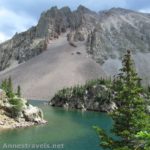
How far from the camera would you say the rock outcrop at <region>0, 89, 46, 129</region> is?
392ft

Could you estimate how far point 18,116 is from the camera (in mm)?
126500

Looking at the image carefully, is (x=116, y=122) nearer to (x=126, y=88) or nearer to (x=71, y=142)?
(x=126, y=88)

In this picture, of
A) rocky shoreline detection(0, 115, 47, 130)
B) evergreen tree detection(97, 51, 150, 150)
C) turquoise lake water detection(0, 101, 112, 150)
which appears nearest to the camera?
evergreen tree detection(97, 51, 150, 150)

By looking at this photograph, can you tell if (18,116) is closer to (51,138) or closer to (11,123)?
(11,123)

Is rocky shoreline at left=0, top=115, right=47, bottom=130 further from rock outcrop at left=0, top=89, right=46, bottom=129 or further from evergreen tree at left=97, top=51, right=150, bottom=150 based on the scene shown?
evergreen tree at left=97, top=51, right=150, bottom=150

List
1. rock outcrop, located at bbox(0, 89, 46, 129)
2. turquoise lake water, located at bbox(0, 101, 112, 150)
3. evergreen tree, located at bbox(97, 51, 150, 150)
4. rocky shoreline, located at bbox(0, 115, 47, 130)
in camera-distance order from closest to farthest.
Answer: evergreen tree, located at bbox(97, 51, 150, 150) → turquoise lake water, located at bbox(0, 101, 112, 150) → rocky shoreline, located at bbox(0, 115, 47, 130) → rock outcrop, located at bbox(0, 89, 46, 129)

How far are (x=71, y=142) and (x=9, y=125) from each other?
28.2m

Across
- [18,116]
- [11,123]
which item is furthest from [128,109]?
[18,116]

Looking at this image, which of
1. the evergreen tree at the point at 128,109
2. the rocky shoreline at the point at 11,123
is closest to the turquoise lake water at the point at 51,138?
the rocky shoreline at the point at 11,123

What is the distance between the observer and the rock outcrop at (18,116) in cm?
11944

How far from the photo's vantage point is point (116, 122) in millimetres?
42469

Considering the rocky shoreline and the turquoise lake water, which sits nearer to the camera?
the turquoise lake water

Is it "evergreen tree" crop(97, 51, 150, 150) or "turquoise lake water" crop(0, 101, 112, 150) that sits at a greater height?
"evergreen tree" crop(97, 51, 150, 150)

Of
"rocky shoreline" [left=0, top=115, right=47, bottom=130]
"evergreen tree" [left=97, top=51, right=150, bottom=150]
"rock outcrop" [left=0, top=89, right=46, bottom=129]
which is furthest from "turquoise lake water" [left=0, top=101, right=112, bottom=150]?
"evergreen tree" [left=97, top=51, right=150, bottom=150]
